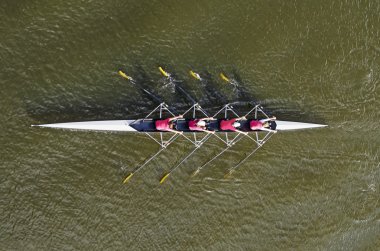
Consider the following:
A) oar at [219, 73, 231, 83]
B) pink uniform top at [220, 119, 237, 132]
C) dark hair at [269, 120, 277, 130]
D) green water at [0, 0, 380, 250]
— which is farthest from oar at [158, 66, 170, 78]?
dark hair at [269, 120, 277, 130]

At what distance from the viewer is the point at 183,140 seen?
35.1 feet

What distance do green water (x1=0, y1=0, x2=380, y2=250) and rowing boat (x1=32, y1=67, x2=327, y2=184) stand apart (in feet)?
0.58

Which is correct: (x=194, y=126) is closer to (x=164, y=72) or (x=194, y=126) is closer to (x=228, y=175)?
(x=164, y=72)

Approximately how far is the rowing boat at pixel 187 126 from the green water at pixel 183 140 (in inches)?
7.0

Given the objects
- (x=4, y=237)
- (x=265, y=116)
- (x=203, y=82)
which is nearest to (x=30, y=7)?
(x=203, y=82)

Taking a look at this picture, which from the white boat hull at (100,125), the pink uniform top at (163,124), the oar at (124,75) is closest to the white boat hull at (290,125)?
the pink uniform top at (163,124)

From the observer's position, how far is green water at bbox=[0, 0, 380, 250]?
33.4ft

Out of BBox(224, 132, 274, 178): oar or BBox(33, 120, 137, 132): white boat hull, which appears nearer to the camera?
BBox(33, 120, 137, 132): white boat hull

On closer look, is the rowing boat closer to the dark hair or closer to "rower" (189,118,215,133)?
the dark hair

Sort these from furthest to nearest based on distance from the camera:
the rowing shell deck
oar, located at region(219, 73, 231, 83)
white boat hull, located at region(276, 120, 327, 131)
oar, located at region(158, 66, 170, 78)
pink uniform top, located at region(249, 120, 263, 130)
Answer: white boat hull, located at region(276, 120, 327, 131), oar, located at region(219, 73, 231, 83), oar, located at region(158, 66, 170, 78), the rowing shell deck, pink uniform top, located at region(249, 120, 263, 130)

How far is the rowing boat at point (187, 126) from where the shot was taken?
10.3 metres

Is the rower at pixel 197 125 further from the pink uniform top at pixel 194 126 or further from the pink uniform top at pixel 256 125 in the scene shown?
the pink uniform top at pixel 256 125

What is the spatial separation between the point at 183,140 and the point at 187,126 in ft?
1.69

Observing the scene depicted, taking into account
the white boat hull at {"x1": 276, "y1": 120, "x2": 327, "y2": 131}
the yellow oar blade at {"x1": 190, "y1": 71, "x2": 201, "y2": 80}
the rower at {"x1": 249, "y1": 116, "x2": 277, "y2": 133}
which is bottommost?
the white boat hull at {"x1": 276, "y1": 120, "x2": 327, "y2": 131}
